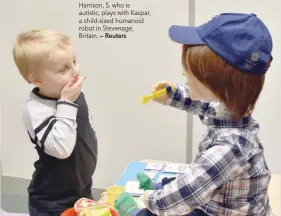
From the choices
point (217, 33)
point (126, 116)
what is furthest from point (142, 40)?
point (217, 33)

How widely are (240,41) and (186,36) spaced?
0.11 m

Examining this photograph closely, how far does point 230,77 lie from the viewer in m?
0.84

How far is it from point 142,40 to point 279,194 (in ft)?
2.84

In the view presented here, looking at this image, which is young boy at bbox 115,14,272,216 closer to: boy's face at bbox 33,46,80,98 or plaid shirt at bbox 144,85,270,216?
plaid shirt at bbox 144,85,270,216

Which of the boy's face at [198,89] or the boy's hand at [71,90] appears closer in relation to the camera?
the boy's face at [198,89]

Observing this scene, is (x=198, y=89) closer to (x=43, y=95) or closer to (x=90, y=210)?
(x=90, y=210)

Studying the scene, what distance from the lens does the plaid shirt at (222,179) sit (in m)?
0.83

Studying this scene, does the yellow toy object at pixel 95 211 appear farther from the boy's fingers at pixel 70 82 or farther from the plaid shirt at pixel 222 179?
the boy's fingers at pixel 70 82

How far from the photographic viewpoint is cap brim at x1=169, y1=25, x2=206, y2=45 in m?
0.86

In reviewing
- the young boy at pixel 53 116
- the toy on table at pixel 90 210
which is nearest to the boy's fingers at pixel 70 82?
the young boy at pixel 53 116

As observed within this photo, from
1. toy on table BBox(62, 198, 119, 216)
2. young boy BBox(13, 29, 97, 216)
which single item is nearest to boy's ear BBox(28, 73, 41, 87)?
young boy BBox(13, 29, 97, 216)

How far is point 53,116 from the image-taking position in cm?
121

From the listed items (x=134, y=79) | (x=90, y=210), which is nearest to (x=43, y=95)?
(x=90, y=210)

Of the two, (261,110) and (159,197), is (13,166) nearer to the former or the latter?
(261,110)
